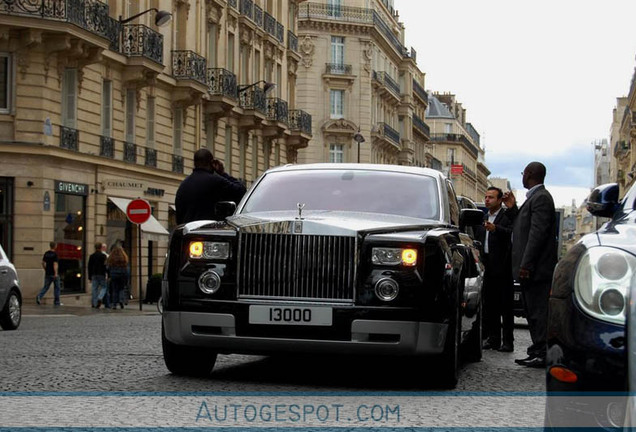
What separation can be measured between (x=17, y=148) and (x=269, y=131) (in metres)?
24.2

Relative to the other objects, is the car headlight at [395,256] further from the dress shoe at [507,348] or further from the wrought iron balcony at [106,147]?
the wrought iron balcony at [106,147]

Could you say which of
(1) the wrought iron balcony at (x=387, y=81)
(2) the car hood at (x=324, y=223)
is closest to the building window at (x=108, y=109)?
(2) the car hood at (x=324, y=223)

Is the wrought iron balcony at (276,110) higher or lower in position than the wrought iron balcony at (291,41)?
lower

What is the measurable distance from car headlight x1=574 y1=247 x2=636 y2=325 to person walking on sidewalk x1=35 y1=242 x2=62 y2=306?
86.8 feet

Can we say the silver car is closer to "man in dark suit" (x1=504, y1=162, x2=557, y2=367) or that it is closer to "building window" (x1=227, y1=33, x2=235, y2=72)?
"man in dark suit" (x1=504, y1=162, x2=557, y2=367)

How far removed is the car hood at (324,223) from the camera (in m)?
8.34

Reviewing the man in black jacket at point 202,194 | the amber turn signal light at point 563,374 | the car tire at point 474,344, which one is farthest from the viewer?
the man in black jacket at point 202,194

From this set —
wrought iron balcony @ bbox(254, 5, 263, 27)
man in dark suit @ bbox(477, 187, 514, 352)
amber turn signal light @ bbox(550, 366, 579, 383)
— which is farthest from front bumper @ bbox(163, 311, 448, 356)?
wrought iron balcony @ bbox(254, 5, 263, 27)

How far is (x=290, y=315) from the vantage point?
26.8 ft

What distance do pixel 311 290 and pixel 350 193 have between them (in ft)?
5.88

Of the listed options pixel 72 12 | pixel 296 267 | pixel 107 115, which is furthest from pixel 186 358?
pixel 107 115

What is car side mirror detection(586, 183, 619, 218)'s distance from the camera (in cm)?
666

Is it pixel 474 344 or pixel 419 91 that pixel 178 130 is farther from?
pixel 419 91

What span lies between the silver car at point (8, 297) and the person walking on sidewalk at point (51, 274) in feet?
38.7
